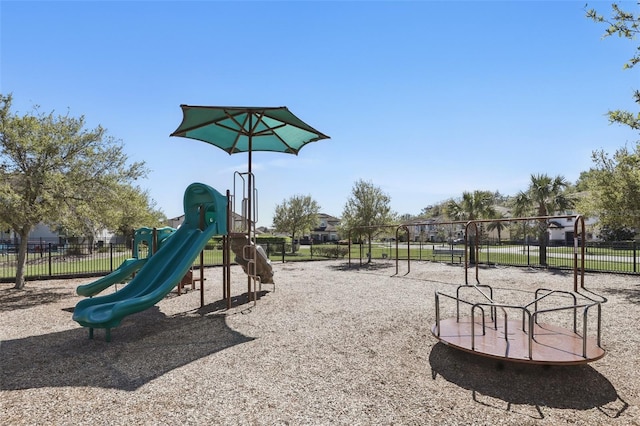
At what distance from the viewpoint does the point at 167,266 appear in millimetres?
7684

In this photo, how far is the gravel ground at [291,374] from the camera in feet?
12.7

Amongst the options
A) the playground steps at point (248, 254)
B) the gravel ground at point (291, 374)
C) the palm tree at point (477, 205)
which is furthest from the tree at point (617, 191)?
the playground steps at point (248, 254)

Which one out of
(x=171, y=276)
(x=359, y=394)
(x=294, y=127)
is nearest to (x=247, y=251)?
(x=171, y=276)

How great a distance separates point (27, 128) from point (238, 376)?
10.3 meters

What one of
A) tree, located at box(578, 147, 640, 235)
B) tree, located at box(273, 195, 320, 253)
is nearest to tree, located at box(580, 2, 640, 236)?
tree, located at box(578, 147, 640, 235)

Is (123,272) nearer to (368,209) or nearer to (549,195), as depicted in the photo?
(368,209)

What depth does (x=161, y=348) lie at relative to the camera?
6.16 metres

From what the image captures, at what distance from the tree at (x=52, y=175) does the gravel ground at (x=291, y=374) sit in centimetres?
296

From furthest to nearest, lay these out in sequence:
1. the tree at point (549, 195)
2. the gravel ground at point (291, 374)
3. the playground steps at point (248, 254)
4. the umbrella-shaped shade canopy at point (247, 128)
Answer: the tree at point (549, 195), the playground steps at point (248, 254), the umbrella-shaped shade canopy at point (247, 128), the gravel ground at point (291, 374)

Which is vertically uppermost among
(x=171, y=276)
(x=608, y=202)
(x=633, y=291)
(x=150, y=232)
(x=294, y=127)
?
(x=294, y=127)

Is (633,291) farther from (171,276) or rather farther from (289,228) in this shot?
(289,228)

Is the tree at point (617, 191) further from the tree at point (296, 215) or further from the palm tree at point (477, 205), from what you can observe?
the tree at point (296, 215)

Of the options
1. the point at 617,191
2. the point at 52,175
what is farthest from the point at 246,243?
the point at 617,191

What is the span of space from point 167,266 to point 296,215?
102ft
